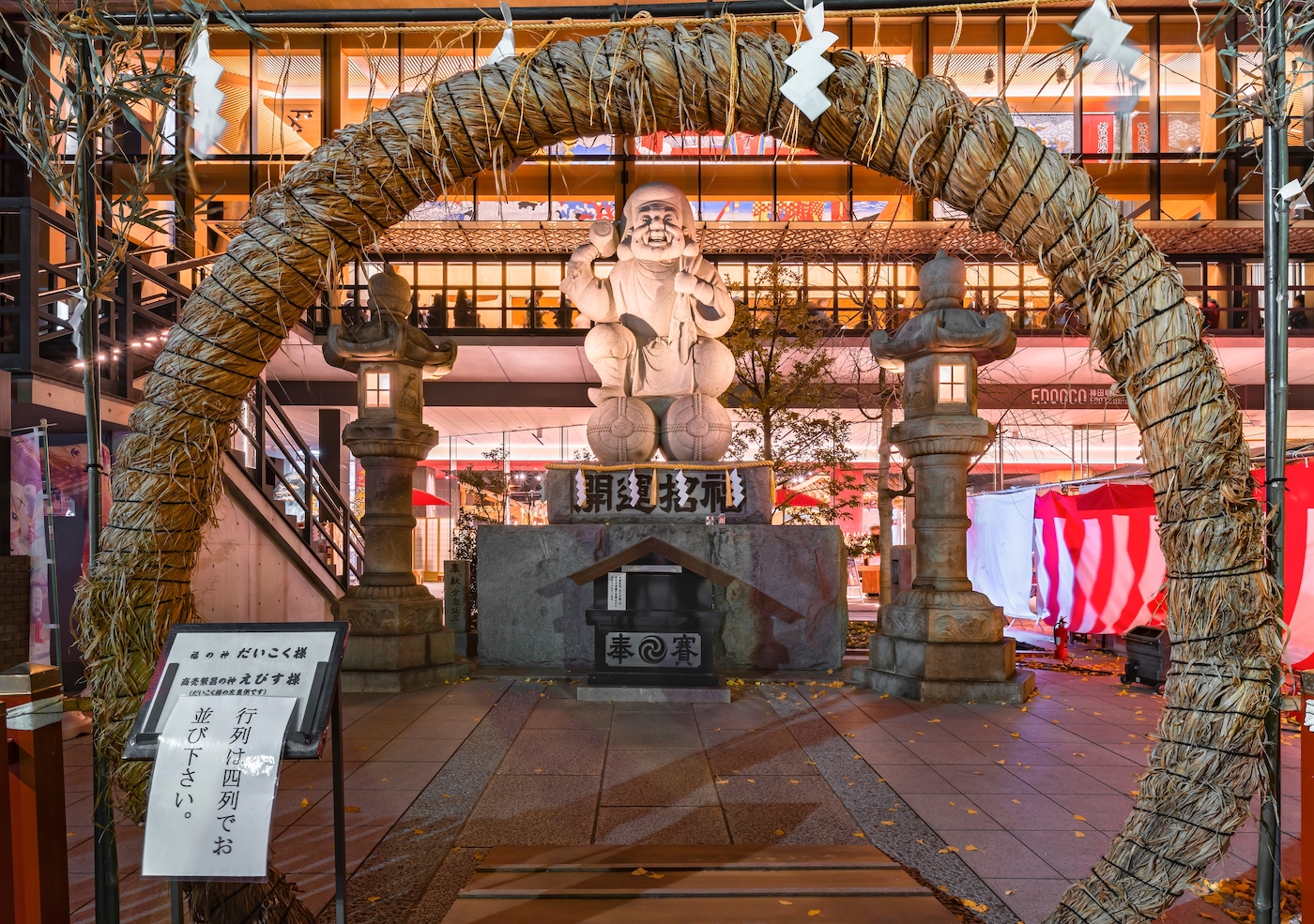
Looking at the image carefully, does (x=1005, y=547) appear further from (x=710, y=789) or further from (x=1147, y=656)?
(x=710, y=789)

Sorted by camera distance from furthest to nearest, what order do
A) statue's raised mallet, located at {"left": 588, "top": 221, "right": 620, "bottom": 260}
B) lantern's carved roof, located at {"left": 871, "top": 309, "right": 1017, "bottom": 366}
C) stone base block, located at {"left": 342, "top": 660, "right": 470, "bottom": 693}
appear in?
statue's raised mallet, located at {"left": 588, "top": 221, "right": 620, "bottom": 260} < stone base block, located at {"left": 342, "top": 660, "right": 470, "bottom": 693} < lantern's carved roof, located at {"left": 871, "top": 309, "right": 1017, "bottom": 366}

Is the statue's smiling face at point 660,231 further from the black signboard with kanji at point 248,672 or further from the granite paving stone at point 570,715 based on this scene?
the black signboard with kanji at point 248,672

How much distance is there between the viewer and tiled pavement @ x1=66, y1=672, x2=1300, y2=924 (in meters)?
3.58

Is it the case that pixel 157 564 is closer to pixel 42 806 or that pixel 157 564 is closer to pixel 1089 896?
pixel 42 806

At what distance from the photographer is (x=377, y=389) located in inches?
324

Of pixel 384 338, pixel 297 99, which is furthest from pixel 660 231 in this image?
pixel 297 99

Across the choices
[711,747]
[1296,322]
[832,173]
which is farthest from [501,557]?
[1296,322]


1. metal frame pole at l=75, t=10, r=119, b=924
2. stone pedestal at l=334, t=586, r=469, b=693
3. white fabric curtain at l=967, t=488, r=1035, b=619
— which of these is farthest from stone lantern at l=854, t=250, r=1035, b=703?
metal frame pole at l=75, t=10, r=119, b=924

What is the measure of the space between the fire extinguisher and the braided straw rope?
25.6 feet

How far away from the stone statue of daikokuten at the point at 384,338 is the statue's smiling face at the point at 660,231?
8.38 feet

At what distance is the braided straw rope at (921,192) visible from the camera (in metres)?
2.35

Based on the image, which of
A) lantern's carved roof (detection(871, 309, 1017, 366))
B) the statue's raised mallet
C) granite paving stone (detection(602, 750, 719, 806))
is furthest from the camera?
the statue's raised mallet

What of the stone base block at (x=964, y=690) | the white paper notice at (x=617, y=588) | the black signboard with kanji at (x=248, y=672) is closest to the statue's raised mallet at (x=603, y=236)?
the white paper notice at (x=617, y=588)

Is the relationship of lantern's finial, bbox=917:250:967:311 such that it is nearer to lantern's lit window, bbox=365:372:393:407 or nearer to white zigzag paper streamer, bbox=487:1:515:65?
lantern's lit window, bbox=365:372:393:407
